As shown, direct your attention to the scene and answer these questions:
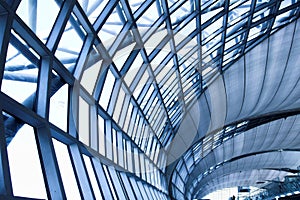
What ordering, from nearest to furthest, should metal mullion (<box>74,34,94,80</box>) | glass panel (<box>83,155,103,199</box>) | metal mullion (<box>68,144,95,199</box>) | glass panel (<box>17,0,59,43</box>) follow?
1. glass panel (<box>17,0,59,43</box>)
2. metal mullion (<box>68,144,95,199</box>)
3. metal mullion (<box>74,34,94,80</box>)
4. glass panel (<box>83,155,103,199</box>)

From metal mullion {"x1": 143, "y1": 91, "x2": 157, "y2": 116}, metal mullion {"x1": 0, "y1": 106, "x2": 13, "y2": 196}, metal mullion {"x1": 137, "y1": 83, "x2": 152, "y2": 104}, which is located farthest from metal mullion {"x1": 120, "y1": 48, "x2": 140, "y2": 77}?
metal mullion {"x1": 0, "y1": 106, "x2": 13, "y2": 196}

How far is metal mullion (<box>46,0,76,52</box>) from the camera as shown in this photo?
9469 millimetres

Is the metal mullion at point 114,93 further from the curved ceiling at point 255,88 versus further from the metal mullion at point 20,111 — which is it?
the curved ceiling at point 255,88

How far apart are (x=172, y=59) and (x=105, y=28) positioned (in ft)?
27.9

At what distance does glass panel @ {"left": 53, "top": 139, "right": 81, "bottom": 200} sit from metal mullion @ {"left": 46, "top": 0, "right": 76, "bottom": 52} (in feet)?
7.39

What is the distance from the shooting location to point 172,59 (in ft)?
70.6

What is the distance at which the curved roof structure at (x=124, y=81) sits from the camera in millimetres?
8398

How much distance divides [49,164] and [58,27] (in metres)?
2.94

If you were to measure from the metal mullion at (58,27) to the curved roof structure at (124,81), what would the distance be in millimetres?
24

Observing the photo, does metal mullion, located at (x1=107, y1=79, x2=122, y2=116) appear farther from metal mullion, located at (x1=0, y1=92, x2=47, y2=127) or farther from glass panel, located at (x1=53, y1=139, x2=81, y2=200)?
metal mullion, located at (x1=0, y1=92, x2=47, y2=127)

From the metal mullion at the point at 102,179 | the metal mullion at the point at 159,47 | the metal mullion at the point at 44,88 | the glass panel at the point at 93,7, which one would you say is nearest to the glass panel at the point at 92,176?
the metal mullion at the point at 102,179

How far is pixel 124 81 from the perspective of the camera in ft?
57.2

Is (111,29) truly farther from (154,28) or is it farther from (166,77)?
(166,77)

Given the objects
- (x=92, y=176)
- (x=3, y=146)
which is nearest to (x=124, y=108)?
(x=92, y=176)
